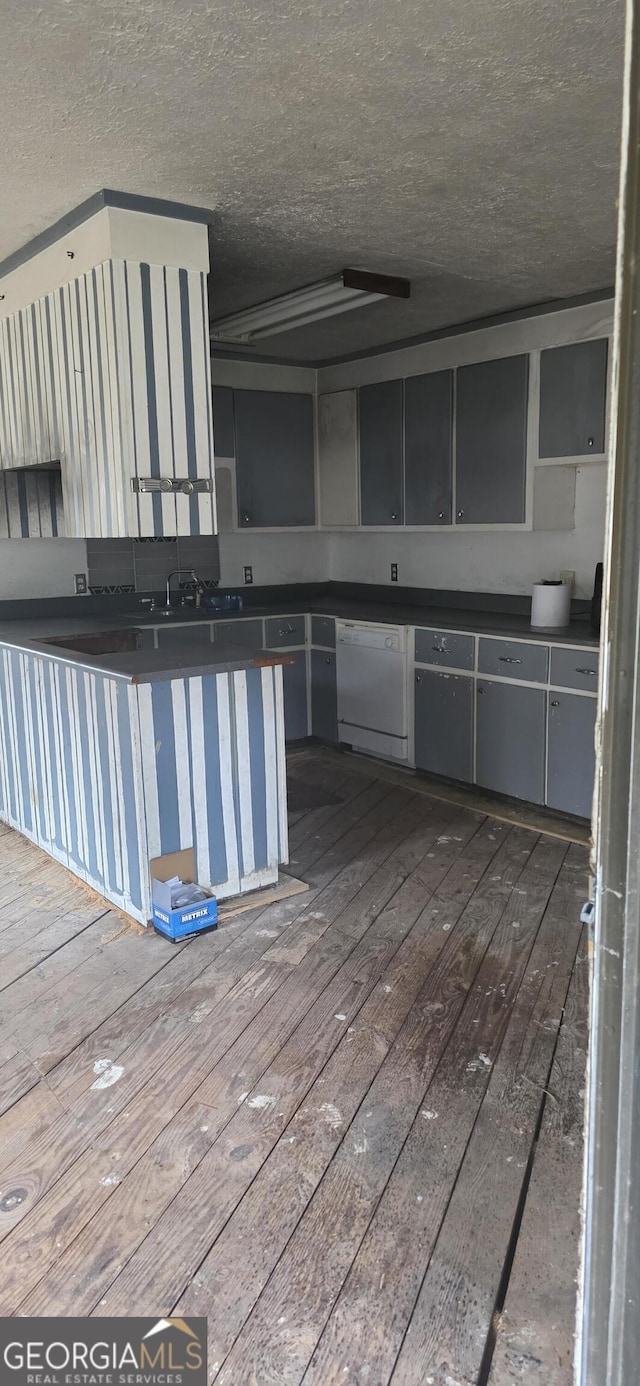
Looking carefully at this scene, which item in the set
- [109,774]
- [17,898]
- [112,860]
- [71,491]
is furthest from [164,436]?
[17,898]

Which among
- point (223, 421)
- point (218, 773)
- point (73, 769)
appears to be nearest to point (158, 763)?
point (218, 773)

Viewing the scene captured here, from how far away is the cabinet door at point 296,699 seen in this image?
5906 millimetres

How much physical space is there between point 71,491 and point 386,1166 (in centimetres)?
282

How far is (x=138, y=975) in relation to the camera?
3027mm

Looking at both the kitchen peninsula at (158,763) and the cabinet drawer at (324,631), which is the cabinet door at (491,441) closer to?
the cabinet drawer at (324,631)

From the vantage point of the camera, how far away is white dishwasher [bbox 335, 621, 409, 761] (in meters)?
5.26

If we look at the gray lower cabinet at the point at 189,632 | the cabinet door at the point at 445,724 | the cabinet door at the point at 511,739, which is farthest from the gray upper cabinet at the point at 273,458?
the cabinet door at the point at 511,739

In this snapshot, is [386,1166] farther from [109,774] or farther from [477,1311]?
[109,774]

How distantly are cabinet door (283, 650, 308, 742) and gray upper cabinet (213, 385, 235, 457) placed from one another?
138 cm

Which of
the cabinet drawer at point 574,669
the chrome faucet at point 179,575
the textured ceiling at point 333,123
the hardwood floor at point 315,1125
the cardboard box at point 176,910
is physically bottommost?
the hardwood floor at point 315,1125

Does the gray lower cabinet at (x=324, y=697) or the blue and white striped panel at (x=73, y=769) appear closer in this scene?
the blue and white striped panel at (x=73, y=769)

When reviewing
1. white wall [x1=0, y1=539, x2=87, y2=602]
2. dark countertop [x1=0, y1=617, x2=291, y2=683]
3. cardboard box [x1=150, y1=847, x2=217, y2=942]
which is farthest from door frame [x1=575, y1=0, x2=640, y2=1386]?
white wall [x1=0, y1=539, x2=87, y2=602]

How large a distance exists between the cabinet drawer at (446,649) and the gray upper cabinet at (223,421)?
1.84 m

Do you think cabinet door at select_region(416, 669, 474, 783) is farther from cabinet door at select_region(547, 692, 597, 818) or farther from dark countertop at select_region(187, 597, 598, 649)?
cabinet door at select_region(547, 692, 597, 818)
